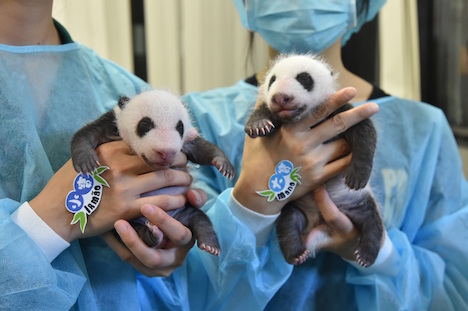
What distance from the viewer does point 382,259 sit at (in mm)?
1247

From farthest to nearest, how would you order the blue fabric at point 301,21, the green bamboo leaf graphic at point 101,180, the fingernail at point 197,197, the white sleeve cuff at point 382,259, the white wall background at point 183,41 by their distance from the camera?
the white wall background at point 183,41 → the blue fabric at point 301,21 → the white sleeve cuff at point 382,259 → the fingernail at point 197,197 → the green bamboo leaf graphic at point 101,180

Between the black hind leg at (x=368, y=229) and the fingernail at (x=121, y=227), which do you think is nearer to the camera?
the fingernail at (x=121, y=227)

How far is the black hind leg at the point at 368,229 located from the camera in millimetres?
1209

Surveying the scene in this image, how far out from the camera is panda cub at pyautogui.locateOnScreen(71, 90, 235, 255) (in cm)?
102

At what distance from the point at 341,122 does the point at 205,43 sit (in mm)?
1824

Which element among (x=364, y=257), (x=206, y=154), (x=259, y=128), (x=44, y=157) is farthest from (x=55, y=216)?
(x=364, y=257)

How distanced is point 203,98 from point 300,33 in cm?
35

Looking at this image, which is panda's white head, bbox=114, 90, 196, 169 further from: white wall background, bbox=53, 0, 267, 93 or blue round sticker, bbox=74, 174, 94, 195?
white wall background, bbox=53, 0, 267, 93

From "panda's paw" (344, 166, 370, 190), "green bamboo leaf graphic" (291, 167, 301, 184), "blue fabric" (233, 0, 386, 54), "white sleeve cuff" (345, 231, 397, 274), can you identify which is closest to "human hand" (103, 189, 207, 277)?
"green bamboo leaf graphic" (291, 167, 301, 184)

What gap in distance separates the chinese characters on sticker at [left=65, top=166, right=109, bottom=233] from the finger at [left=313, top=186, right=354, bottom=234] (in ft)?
1.70

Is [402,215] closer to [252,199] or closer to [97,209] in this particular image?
[252,199]

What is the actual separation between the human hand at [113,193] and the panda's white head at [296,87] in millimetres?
285

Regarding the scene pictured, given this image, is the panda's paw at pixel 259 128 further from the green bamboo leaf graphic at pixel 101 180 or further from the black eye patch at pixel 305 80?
the green bamboo leaf graphic at pixel 101 180

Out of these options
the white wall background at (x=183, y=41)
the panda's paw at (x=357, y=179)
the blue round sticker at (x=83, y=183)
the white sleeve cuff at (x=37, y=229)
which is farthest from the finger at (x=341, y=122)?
the white wall background at (x=183, y=41)
